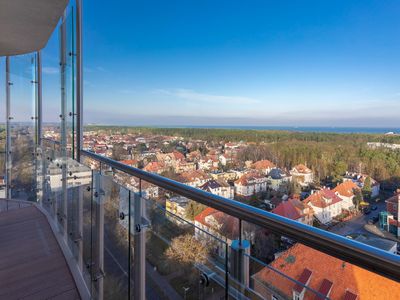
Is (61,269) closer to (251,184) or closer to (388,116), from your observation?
(251,184)

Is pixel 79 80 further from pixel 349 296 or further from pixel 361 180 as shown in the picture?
pixel 349 296

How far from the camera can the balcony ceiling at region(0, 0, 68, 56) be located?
2523mm

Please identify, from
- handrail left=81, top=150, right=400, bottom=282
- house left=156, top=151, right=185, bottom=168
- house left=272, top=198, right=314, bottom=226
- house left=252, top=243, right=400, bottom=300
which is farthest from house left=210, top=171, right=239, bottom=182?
house left=252, top=243, right=400, bottom=300

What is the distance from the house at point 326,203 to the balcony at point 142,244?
118cm

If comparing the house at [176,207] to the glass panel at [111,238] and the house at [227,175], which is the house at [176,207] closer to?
the glass panel at [111,238]

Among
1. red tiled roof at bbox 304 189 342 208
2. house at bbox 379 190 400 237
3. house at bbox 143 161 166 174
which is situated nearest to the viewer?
house at bbox 379 190 400 237

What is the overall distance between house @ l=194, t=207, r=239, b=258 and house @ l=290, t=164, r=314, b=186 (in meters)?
2.12

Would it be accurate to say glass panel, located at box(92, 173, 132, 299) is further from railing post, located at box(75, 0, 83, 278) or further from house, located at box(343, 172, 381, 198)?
house, located at box(343, 172, 381, 198)

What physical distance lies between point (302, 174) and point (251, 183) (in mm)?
657

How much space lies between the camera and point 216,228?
91cm

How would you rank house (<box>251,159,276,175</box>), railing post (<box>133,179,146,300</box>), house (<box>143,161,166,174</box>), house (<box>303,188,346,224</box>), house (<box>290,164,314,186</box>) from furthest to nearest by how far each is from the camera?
house (<box>251,159,276,175</box>), house (<box>290,164,314,186</box>), house (<box>303,188,346,224</box>), house (<box>143,161,166,174</box>), railing post (<box>133,179,146,300</box>)

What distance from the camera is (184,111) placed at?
445 inches

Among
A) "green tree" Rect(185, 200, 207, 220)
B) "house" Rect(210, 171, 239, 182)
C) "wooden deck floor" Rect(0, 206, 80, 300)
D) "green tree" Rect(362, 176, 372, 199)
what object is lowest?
"wooden deck floor" Rect(0, 206, 80, 300)

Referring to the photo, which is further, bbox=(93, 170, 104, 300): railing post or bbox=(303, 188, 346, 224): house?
bbox=(303, 188, 346, 224): house
